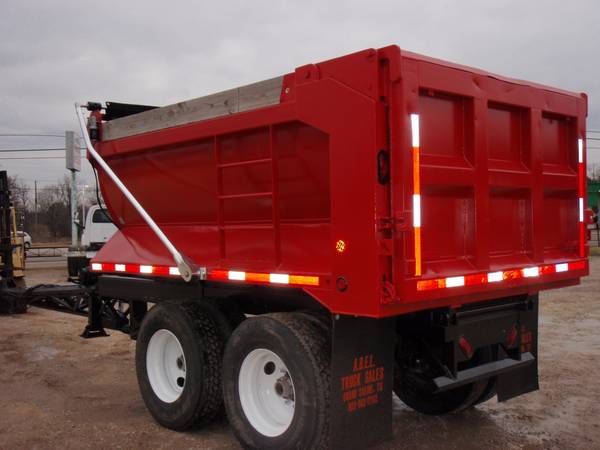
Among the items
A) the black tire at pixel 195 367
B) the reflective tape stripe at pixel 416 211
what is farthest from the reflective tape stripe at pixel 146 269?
the reflective tape stripe at pixel 416 211

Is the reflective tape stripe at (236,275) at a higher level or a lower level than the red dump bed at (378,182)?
lower

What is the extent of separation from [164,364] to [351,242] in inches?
99.6

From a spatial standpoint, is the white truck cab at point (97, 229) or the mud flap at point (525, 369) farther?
the white truck cab at point (97, 229)

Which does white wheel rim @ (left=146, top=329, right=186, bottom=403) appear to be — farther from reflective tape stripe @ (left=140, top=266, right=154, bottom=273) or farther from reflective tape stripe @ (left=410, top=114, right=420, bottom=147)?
reflective tape stripe @ (left=410, top=114, right=420, bottom=147)

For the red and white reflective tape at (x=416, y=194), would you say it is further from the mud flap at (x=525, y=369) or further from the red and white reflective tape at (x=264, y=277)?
the mud flap at (x=525, y=369)

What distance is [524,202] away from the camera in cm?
432

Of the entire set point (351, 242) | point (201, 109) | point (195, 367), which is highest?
point (201, 109)

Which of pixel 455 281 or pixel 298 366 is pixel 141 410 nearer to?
pixel 298 366

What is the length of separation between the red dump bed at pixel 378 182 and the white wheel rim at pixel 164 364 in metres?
0.60

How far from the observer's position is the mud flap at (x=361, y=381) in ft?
12.1

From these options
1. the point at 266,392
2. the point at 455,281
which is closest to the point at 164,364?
the point at 266,392

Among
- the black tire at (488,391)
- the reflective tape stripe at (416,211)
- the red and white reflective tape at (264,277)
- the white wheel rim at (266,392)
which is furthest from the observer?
the black tire at (488,391)

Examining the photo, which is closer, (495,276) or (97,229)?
(495,276)

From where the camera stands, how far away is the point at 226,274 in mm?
4566
